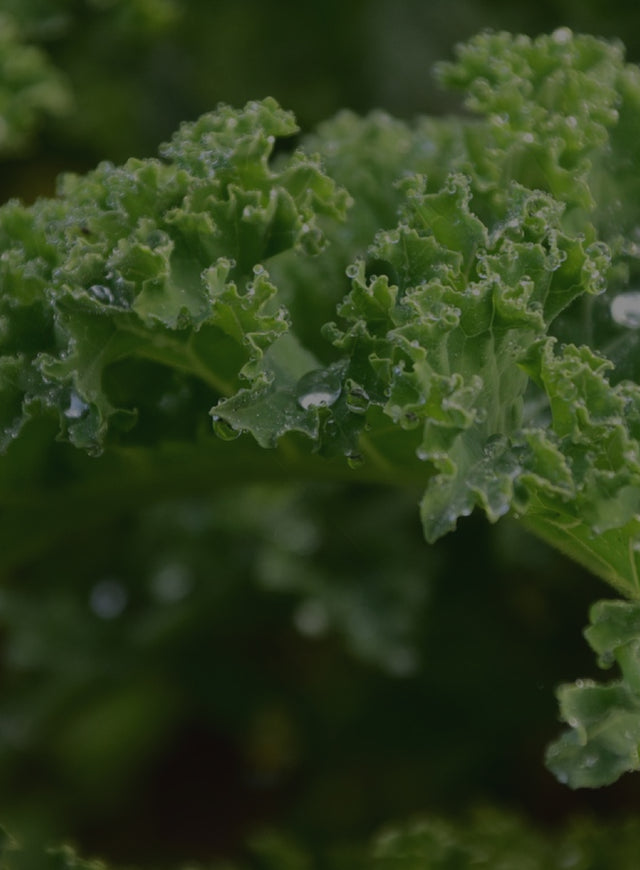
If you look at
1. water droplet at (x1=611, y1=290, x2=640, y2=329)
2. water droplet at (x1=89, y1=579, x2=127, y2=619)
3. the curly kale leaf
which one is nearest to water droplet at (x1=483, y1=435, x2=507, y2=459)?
the curly kale leaf

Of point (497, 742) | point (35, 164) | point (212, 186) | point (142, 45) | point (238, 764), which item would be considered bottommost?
point (238, 764)

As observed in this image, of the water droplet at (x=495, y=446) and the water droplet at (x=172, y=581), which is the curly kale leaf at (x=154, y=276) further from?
the water droplet at (x=172, y=581)

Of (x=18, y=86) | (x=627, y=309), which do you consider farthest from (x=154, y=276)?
(x=18, y=86)

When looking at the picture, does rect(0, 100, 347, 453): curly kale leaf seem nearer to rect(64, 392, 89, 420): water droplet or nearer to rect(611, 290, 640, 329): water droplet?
rect(64, 392, 89, 420): water droplet

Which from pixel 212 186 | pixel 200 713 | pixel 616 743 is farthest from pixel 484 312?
pixel 200 713

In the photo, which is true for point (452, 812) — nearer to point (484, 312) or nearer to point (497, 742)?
point (497, 742)

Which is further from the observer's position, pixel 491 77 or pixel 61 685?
pixel 61 685

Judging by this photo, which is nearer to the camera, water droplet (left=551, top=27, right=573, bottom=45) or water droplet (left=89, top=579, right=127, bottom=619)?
water droplet (left=551, top=27, right=573, bottom=45)
